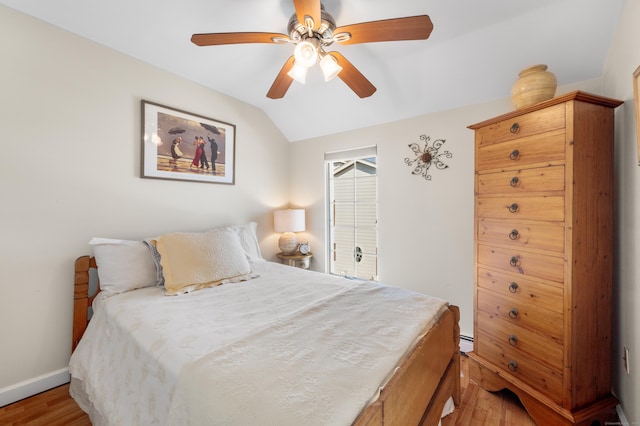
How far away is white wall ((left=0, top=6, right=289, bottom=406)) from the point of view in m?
1.68

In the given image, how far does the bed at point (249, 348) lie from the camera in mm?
823

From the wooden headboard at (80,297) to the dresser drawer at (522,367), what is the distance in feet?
9.17

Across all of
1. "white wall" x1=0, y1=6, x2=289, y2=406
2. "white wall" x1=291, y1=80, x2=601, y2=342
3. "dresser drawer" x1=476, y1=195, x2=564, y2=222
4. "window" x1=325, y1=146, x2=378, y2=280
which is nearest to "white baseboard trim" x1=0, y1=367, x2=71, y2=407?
"white wall" x1=0, y1=6, x2=289, y2=406

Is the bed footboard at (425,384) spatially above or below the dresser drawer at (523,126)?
below

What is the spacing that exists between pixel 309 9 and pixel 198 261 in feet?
5.64

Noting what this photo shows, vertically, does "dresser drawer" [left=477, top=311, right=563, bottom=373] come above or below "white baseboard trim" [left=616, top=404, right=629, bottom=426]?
above

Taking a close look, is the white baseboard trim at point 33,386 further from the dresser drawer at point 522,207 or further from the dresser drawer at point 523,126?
the dresser drawer at point 523,126

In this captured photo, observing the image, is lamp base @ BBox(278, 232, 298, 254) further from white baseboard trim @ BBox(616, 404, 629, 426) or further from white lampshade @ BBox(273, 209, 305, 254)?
white baseboard trim @ BBox(616, 404, 629, 426)

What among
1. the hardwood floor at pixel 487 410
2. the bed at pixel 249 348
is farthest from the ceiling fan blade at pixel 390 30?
the hardwood floor at pixel 487 410

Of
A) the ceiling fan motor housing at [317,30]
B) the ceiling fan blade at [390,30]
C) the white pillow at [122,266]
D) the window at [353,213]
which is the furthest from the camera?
the window at [353,213]

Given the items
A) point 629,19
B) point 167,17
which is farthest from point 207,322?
point 629,19

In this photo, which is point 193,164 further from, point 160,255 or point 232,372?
point 232,372

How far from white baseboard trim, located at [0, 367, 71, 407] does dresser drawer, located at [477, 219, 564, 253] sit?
3.09 meters

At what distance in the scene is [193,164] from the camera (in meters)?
2.56
